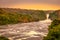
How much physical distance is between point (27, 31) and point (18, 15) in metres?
0.42

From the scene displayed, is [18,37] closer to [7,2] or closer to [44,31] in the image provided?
[44,31]

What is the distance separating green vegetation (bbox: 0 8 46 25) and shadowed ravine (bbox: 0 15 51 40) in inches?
4.0

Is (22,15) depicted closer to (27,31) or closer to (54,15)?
(27,31)

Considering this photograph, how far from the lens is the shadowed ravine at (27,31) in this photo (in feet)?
10.4

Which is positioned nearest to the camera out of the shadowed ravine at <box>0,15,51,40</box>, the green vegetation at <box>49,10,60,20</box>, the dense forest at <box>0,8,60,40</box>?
the shadowed ravine at <box>0,15,51,40</box>

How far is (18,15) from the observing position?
11.4ft

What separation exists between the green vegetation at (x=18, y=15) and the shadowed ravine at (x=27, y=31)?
0.33ft

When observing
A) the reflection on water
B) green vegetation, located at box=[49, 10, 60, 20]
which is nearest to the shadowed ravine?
the reflection on water

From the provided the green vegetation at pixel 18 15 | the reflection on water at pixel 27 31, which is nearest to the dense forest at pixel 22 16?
the green vegetation at pixel 18 15

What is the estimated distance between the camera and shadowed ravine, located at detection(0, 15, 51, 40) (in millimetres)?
3182

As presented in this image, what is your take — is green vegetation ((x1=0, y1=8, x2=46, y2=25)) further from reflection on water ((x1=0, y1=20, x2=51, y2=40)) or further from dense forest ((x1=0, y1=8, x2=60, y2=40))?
reflection on water ((x1=0, y1=20, x2=51, y2=40))

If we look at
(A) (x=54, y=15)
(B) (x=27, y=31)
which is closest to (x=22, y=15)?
(B) (x=27, y=31)

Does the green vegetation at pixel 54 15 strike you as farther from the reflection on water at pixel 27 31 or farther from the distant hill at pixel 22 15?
the reflection on water at pixel 27 31

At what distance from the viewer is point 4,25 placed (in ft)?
11.0
